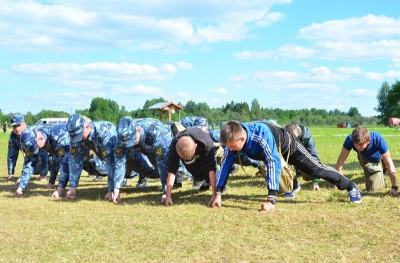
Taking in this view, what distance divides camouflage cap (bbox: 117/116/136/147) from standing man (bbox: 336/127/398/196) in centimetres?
406

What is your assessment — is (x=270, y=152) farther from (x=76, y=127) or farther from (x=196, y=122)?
(x=196, y=122)

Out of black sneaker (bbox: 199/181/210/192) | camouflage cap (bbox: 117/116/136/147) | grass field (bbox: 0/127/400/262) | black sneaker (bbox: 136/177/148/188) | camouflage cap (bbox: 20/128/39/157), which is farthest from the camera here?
black sneaker (bbox: 136/177/148/188)

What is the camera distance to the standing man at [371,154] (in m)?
8.00

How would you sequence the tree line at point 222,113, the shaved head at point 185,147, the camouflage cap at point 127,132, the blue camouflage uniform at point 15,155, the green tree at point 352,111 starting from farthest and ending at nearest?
the green tree at point 352,111
the tree line at point 222,113
the blue camouflage uniform at point 15,155
the camouflage cap at point 127,132
the shaved head at point 185,147

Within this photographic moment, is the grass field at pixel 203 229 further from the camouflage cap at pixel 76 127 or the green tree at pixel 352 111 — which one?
the green tree at pixel 352 111

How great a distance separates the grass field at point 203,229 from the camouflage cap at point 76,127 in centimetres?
131

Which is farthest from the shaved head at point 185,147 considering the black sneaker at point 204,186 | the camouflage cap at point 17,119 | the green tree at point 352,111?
the green tree at point 352,111

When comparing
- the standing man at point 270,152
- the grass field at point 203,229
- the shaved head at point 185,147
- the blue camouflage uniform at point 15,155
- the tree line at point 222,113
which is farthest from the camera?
the tree line at point 222,113

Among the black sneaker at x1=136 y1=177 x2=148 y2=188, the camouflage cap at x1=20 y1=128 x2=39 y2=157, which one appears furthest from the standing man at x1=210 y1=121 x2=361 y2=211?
the camouflage cap at x1=20 y1=128 x2=39 y2=157

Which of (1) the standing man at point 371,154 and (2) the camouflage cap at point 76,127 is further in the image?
(2) the camouflage cap at point 76,127

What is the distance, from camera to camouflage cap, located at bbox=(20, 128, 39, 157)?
941 cm

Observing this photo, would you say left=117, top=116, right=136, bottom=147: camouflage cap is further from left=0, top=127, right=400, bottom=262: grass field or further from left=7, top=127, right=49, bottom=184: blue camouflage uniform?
left=7, top=127, right=49, bottom=184: blue camouflage uniform

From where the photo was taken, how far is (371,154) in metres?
8.80

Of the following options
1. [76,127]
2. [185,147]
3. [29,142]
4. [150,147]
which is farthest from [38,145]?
[185,147]
